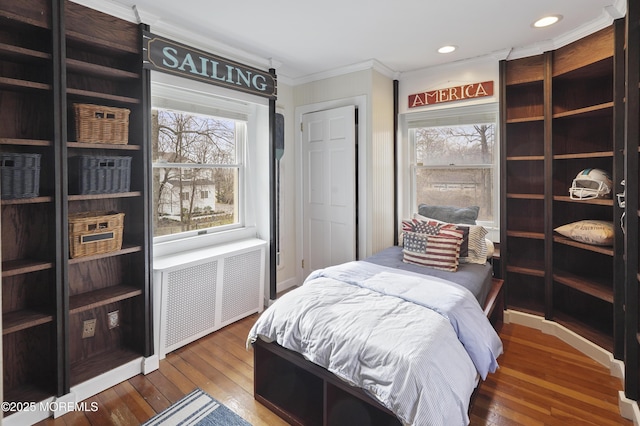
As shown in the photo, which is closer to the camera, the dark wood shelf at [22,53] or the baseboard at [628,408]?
the dark wood shelf at [22,53]

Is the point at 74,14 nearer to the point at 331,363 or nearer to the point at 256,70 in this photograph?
the point at 256,70

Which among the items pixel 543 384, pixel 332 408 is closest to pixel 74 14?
pixel 332 408

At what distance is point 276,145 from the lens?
149 inches

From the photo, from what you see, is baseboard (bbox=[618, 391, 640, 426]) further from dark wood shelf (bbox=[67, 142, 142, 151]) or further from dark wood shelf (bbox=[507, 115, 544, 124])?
dark wood shelf (bbox=[67, 142, 142, 151])

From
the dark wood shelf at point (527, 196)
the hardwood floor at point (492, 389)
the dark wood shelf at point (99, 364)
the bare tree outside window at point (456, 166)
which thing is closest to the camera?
the hardwood floor at point (492, 389)

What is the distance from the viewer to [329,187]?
384cm

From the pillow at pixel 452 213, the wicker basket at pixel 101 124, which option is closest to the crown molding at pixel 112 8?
the wicker basket at pixel 101 124

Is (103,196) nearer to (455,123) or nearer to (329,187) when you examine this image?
(329,187)

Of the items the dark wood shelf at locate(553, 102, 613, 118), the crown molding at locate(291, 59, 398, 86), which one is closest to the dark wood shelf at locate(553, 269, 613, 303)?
the dark wood shelf at locate(553, 102, 613, 118)

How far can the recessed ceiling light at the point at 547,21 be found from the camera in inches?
100.0

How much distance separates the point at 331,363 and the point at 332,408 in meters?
0.28

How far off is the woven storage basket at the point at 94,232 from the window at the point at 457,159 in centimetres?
295

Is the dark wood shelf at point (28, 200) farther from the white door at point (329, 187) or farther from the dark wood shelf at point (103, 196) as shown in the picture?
the white door at point (329, 187)

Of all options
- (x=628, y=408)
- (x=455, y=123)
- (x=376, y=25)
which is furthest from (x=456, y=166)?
(x=628, y=408)
